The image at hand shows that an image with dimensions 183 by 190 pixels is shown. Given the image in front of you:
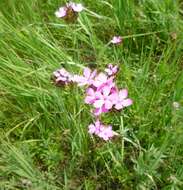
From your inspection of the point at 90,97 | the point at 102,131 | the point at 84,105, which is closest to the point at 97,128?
the point at 102,131

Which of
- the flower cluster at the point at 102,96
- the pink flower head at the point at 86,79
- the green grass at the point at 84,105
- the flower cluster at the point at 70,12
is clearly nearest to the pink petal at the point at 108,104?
the flower cluster at the point at 102,96

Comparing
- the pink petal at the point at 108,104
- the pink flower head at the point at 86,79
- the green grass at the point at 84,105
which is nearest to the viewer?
the pink petal at the point at 108,104

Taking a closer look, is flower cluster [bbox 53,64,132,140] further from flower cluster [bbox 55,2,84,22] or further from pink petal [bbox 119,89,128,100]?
flower cluster [bbox 55,2,84,22]

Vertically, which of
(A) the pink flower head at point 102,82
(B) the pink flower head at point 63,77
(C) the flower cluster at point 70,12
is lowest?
(A) the pink flower head at point 102,82

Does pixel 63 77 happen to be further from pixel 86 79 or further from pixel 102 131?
pixel 102 131

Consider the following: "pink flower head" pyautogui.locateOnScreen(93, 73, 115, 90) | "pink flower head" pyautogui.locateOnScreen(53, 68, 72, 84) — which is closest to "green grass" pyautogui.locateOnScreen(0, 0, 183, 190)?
"pink flower head" pyautogui.locateOnScreen(53, 68, 72, 84)

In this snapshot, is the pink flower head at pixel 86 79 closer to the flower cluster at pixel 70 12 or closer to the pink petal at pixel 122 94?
the pink petal at pixel 122 94

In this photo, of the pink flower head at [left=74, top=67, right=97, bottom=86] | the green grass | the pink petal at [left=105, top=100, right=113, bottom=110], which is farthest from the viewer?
the green grass

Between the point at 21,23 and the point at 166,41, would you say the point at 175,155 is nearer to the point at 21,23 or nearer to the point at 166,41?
the point at 166,41
